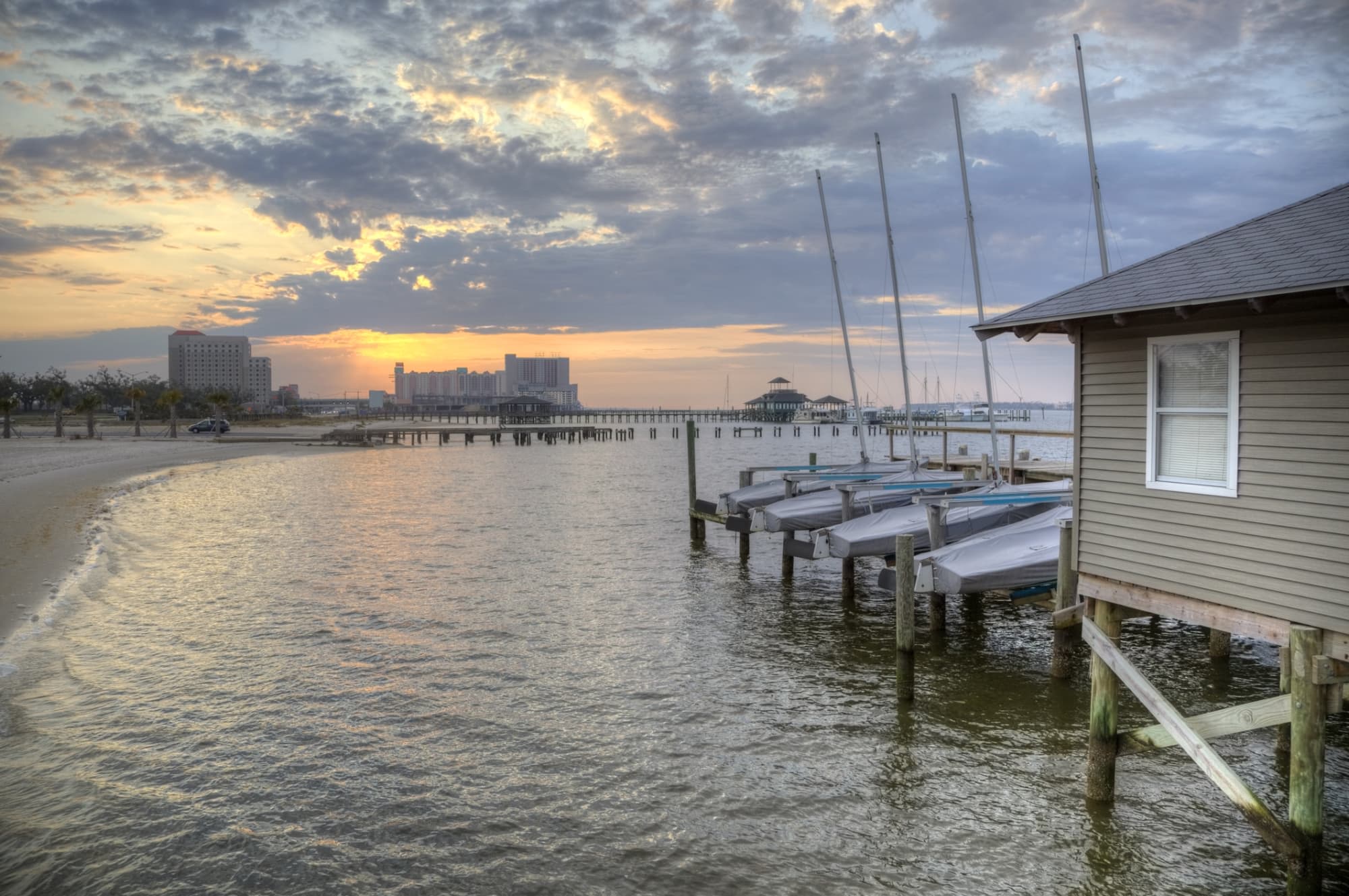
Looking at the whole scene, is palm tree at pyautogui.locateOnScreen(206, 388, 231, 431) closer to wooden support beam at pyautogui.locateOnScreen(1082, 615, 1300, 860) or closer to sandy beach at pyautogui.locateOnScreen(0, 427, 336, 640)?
sandy beach at pyautogui.locateOnScreen(0, 427, 336, 640)

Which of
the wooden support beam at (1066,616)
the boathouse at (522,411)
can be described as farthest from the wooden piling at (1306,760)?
the boathouse at (522,411)

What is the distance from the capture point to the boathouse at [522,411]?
156375 millimetres

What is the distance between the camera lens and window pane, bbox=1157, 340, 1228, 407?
7.84 metres

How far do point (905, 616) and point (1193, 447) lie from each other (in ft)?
16.0

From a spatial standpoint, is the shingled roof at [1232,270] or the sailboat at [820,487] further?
the sailboat at [820,487]

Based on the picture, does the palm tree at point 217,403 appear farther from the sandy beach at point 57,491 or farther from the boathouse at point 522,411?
the boathouse at point 522,411

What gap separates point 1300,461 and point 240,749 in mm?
11803

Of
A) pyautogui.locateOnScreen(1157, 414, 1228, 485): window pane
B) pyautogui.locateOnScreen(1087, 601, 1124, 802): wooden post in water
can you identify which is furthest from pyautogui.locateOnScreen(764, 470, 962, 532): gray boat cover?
pyautogui.locateOnScreen(1157, 414, 1228, 485): window pane

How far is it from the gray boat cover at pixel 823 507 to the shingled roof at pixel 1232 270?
32.8 ft


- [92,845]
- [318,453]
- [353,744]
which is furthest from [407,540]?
[318,453]

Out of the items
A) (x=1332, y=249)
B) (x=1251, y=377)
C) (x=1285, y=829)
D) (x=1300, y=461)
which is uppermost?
(x=1332, y=249)

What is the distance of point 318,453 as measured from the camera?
246 ft

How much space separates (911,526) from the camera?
1678 centimetres

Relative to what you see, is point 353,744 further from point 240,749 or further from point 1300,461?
point 1300,461
